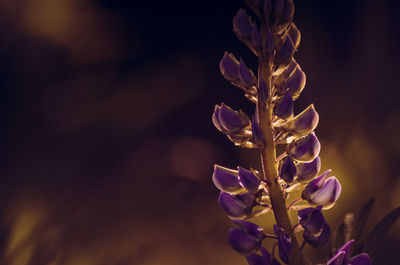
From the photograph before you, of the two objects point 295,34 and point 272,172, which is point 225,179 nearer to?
point 272,172

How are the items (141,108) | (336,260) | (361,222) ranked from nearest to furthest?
(336,260)
(361,222)
(141,108)

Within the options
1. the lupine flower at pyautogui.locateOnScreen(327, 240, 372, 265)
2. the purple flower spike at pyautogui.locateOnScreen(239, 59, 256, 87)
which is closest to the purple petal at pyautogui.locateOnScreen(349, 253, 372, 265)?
the lupine flower at pyautogui.locateOnScreen(327, 240, 372, 265)

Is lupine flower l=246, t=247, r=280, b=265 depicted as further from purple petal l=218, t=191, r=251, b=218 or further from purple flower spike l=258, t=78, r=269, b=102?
purple flower spike l=258, t=78, r=269, b=102

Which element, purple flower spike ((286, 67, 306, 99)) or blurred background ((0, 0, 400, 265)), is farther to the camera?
blurred background ((0, 0, 400, 265))

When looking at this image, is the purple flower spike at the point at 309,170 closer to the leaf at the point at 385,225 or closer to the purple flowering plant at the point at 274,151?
the purple flowering plant at the point at 274,151

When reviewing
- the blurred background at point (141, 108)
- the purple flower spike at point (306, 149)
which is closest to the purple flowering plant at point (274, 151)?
the purple flower spike at point (306, 149)

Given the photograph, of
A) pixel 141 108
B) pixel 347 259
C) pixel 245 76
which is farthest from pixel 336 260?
pixel 141 108
